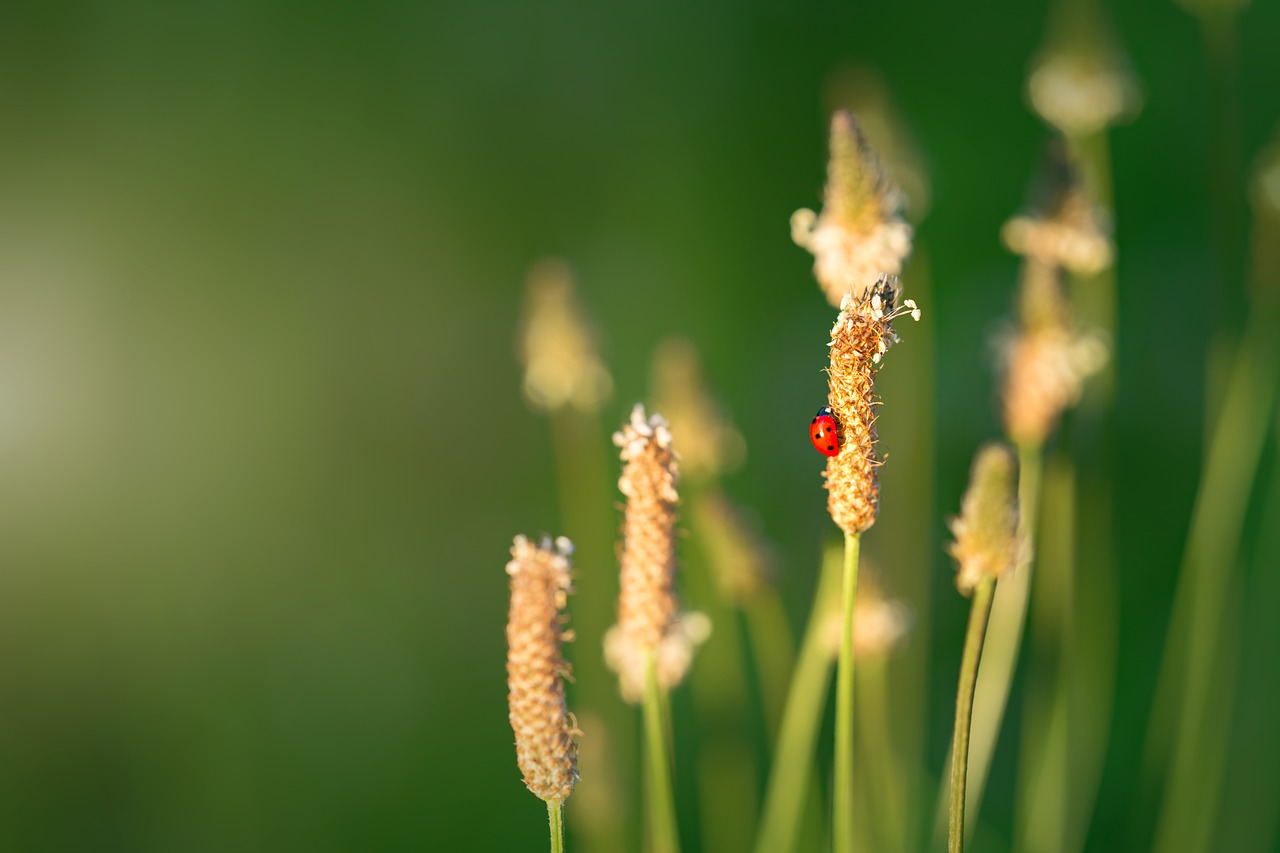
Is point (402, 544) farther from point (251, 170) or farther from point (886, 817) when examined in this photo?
point (886, 817)

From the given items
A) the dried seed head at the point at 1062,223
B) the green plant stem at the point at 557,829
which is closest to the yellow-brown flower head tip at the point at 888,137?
the dried seed head at the point at 1062,223

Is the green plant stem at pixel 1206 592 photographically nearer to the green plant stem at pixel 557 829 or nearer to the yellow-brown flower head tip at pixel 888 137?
the yellow-brown flower head tip at pixel 888 137

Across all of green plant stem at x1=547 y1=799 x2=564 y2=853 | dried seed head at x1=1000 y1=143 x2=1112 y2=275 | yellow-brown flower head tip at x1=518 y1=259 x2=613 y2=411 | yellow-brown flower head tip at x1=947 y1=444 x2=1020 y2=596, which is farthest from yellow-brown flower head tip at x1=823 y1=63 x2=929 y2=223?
green plant stem at x1=547 y1=799 x2=564 y2=853

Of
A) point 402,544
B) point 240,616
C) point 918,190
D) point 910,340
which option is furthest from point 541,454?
point 918,190

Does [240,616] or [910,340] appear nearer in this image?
[910,340]

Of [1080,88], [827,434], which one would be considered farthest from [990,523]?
[1080,88]

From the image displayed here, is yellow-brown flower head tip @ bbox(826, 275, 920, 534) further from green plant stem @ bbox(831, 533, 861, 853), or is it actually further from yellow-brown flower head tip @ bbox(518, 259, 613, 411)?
yellow-brown flower head tip @ bbox(518, 259, 613, 411)
